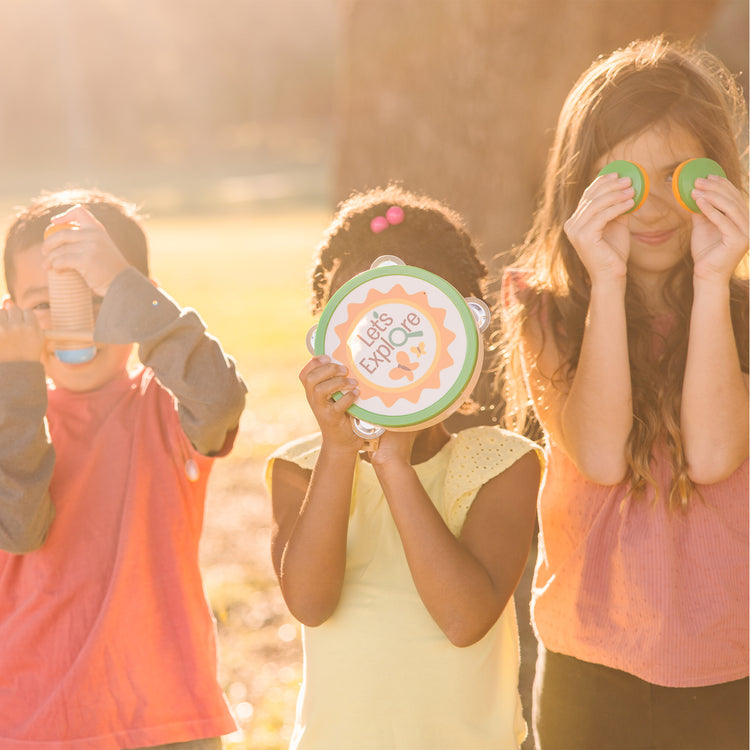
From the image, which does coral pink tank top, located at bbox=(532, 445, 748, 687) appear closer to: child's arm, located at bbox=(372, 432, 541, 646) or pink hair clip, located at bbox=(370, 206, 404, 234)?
child's arm, located at bbox=(372, 432, 541, 646)

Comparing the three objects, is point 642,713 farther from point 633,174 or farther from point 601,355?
point 633,174

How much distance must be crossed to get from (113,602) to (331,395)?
85cm

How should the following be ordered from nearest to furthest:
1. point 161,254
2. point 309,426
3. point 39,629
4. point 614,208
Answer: point 614,208, point 39,629, point 309,426, point 161,254

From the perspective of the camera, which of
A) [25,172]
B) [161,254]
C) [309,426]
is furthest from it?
[25,172]

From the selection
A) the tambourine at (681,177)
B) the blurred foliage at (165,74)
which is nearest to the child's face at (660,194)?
the tambourine at (681,177)

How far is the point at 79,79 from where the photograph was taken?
40781mm

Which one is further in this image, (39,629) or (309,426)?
(309,426)

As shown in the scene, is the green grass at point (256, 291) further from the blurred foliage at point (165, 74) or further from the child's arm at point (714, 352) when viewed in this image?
the blurred foliage at point (165, 74)

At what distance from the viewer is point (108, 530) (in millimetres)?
2564

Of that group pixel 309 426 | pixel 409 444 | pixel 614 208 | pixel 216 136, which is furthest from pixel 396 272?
pixel 216 136

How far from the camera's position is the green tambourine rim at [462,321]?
79.8 inches

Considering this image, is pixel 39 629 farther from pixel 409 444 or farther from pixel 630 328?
pixel 630 328

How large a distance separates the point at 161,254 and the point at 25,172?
19294 mm

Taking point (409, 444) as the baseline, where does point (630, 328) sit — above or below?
above
